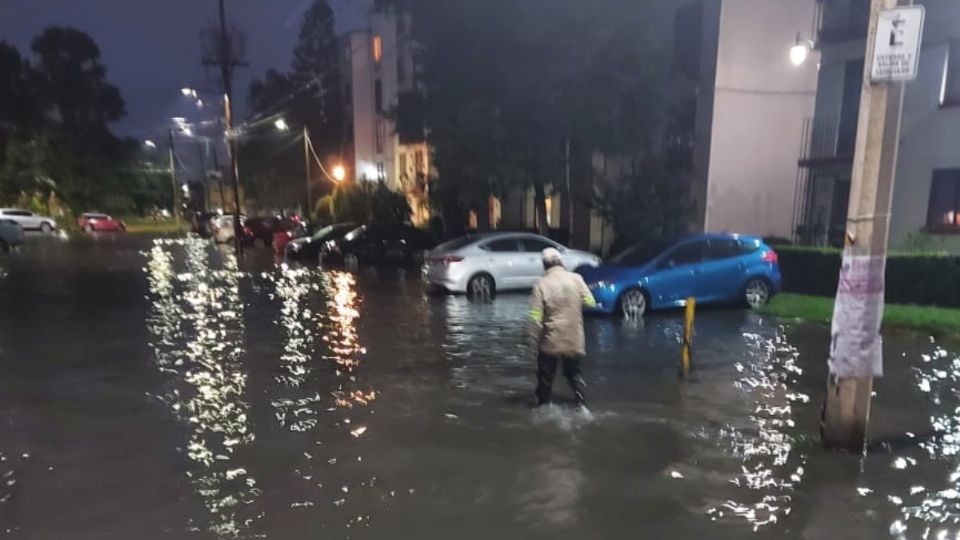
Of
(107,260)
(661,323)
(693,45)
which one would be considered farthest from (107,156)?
(661,323)

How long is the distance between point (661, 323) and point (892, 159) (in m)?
6.76

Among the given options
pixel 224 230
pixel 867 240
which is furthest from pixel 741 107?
pixel 224 230

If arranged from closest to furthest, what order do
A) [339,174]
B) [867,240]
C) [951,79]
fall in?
[867,240], [951,79], [339,174]

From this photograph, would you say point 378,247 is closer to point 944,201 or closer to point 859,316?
point 944,201

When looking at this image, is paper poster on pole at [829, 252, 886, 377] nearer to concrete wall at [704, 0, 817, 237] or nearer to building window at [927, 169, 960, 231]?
building window at [927, 169, 960, 231]

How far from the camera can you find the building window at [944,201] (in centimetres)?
1648

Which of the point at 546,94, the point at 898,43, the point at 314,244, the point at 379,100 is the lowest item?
the point at 314,244

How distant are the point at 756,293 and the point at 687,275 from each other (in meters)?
1.66

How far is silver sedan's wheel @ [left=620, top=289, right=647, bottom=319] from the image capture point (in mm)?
12445

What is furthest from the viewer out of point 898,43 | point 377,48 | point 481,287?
point 377,48

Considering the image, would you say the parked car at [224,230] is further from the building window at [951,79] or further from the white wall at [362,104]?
the building window at [951,79]

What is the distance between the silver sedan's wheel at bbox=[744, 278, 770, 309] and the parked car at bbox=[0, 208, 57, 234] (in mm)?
44048

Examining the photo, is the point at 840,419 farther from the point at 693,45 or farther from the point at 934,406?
the point at 693,45

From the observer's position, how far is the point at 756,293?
43.9 feet
